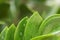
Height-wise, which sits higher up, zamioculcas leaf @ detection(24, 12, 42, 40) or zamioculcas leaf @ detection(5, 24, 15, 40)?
zamioculcas leaf @ detection(5, 24, 15, 40)

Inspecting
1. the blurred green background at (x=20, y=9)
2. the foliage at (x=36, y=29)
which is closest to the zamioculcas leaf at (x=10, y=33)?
the foliage at (x=36, y=29)

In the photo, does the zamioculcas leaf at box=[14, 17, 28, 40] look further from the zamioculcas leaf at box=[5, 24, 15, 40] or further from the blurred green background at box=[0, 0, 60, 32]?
the blurred green background at box=[0, 0, 60, 32]

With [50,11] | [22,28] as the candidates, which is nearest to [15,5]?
[50,11]

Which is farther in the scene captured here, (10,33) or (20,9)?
(20,9)

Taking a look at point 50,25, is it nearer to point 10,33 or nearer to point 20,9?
point 10,33

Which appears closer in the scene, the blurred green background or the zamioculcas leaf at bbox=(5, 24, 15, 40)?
the zamioculcas leaf at bbox=(5, 24, 15, 40)

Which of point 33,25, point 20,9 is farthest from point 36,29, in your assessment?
point 20,9

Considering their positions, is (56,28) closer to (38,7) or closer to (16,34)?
(16,34)

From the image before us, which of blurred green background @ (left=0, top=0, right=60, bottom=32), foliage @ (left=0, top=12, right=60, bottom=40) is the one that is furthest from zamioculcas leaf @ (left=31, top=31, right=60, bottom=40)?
blurred green background @ (left=0, top=0, right=60, bottom=32)
